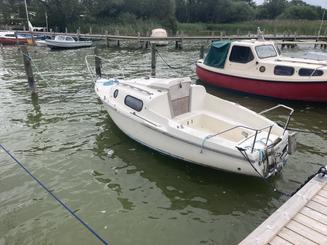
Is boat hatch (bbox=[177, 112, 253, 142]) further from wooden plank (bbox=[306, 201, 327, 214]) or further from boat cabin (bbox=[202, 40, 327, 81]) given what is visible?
boat cabin (bbox=[202, 40, 327, 81])

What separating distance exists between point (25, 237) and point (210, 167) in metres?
4.33

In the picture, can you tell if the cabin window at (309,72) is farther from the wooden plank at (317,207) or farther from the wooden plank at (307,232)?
the wooden plank at (307,232)

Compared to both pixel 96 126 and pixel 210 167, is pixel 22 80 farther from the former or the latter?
pixel 210 167

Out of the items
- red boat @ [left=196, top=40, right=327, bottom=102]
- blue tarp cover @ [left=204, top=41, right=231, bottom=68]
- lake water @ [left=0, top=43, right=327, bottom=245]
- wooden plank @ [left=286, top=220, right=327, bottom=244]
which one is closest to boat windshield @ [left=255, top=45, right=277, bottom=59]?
red boat @ [left=196, top=40, right=327, bottom=102]

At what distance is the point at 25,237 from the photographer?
228 inches

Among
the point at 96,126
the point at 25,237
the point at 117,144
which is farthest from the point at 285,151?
the point at 96,126

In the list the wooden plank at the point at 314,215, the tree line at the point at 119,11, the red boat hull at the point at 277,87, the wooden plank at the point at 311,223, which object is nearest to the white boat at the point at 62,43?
the tree line at the point at 119,11

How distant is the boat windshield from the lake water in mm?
3579

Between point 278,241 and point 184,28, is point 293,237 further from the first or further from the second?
point 184,28

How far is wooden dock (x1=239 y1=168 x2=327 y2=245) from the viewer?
4242 mm

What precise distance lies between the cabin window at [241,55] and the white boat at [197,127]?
19.1 ft

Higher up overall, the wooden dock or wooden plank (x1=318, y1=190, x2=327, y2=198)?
wooden plank (x1=318, y1=190, x2=327, y2=198)

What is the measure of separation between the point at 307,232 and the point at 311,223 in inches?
9.9

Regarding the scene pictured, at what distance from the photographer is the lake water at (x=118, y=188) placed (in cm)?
595
